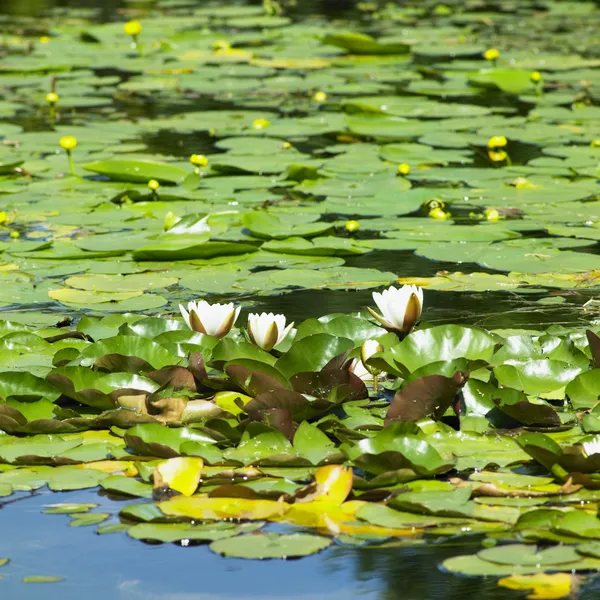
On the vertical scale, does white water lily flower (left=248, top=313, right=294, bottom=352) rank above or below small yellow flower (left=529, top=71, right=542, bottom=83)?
above

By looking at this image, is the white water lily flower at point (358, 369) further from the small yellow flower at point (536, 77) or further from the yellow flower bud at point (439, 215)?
the small yellow flower at point (536, 77)

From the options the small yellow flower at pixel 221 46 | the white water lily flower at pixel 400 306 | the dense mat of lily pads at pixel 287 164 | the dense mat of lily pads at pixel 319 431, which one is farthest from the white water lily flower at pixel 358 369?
the small yellow flower at pixel 221 46

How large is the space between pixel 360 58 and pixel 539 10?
3.70 metres

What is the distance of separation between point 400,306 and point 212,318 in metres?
0.46

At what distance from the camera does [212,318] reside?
2898 millimetres

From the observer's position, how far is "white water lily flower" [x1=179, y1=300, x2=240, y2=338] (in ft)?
9.47

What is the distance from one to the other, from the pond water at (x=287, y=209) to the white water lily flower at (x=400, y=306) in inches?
14.5

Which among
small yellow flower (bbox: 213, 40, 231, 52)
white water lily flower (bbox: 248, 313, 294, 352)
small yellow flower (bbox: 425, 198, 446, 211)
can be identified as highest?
small yellow flower (bbox: 213, 40, 231, 52)

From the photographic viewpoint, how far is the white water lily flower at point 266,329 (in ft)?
9.23

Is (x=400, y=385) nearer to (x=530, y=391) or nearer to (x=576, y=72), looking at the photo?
(x=530, y=391)

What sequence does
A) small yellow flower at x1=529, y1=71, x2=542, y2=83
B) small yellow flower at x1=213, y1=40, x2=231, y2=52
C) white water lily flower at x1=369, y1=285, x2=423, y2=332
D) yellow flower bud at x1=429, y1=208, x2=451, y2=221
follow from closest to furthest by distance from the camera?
1. white water lily flower at x1=369, y1=285, x2=423, y2=332
2. yellow flower bud at x1=429, y1=208, x2=451, y2=221
3. small yellow flower at x1=529, y1=71, x2=542, y2=83
4. small yellow flower at x1=213, y1=40, x2=231, y2=52

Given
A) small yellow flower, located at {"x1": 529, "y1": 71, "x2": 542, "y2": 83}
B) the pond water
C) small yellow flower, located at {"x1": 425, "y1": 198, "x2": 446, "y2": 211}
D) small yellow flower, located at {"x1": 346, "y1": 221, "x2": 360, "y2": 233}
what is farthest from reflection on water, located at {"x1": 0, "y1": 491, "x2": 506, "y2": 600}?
small yellow flower, located at {"x1": 529, "y1": 71, "x2": 542, "y2": 83}

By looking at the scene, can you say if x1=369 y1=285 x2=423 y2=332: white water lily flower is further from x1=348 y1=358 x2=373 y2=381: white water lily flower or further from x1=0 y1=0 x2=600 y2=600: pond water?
x1=0 y1=0 x2=600 y2=600: pond water

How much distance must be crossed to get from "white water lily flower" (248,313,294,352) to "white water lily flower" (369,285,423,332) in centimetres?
23
